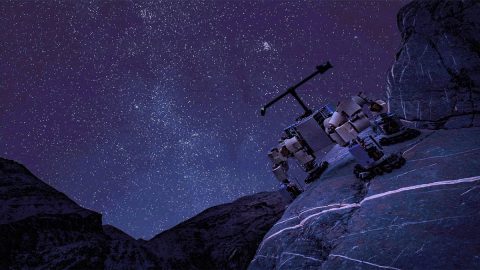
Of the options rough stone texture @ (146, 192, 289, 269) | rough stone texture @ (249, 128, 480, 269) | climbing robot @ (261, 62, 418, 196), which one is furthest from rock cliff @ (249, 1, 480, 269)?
rough stone texture @ (146, 192, 289, 269)

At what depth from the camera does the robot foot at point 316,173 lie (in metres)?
7.24

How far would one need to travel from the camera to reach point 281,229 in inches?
213

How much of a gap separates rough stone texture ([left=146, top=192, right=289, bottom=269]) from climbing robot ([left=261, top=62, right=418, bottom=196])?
1173 mm

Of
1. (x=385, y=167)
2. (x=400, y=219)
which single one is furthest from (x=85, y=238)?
(x=385, y=167)

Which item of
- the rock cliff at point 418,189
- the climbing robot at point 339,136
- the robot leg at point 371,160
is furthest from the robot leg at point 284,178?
the robot leg at point 371,160

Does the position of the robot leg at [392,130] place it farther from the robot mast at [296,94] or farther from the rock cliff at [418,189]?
the robot mast at [296,94]

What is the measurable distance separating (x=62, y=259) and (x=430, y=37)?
929 centimetres

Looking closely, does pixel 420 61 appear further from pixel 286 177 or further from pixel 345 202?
pixel 345 202

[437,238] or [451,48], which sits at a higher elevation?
[451,48]

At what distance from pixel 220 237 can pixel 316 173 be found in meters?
3.00

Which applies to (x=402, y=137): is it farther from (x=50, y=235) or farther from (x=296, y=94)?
(x=50, y=235)

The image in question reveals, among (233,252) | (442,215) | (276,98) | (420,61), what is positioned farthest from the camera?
(276,98)

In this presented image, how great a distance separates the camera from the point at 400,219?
3498mm

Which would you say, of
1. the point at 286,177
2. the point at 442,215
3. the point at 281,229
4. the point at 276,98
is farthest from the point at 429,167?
the point at 276,98
